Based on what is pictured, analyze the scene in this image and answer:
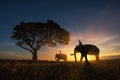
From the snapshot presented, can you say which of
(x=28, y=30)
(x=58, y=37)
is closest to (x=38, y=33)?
(x=28, y=30)

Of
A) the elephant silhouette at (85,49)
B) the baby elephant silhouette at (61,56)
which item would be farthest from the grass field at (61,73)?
the baby elephant silhouette at (61,56)

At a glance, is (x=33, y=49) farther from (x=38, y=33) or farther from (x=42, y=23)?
(x=42, y=23)

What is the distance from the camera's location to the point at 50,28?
160ft

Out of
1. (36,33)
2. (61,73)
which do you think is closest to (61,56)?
(36,33)

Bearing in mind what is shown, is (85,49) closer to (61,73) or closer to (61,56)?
(61,73)

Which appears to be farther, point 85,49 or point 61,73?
point 85,49

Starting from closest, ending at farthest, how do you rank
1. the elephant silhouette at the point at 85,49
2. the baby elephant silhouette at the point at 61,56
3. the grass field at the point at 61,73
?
the grass field at the point at 61,73
the elephant silhouette at the point at 85,49
the baby elephant silhouette at the point at 61,56

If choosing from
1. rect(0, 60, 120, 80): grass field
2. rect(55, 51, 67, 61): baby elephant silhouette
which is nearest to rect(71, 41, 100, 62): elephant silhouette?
rect(0, 60, 120, 80): grass field

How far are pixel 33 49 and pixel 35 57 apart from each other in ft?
7.53

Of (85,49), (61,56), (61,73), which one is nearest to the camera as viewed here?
(61,73)

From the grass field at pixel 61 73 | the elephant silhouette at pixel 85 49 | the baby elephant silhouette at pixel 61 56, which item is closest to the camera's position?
the grass field at pixel 61 73

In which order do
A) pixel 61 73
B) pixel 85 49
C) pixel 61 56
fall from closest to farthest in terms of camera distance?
1. pixel 61 73
2. pixel 85 49
3. pixel 61 56

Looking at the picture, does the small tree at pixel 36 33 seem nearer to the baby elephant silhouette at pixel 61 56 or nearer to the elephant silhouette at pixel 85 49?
the baby elephant silhouette at pixel 61 56

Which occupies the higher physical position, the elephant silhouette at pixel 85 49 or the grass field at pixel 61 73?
the elephant silhouette at pixel 85 49
